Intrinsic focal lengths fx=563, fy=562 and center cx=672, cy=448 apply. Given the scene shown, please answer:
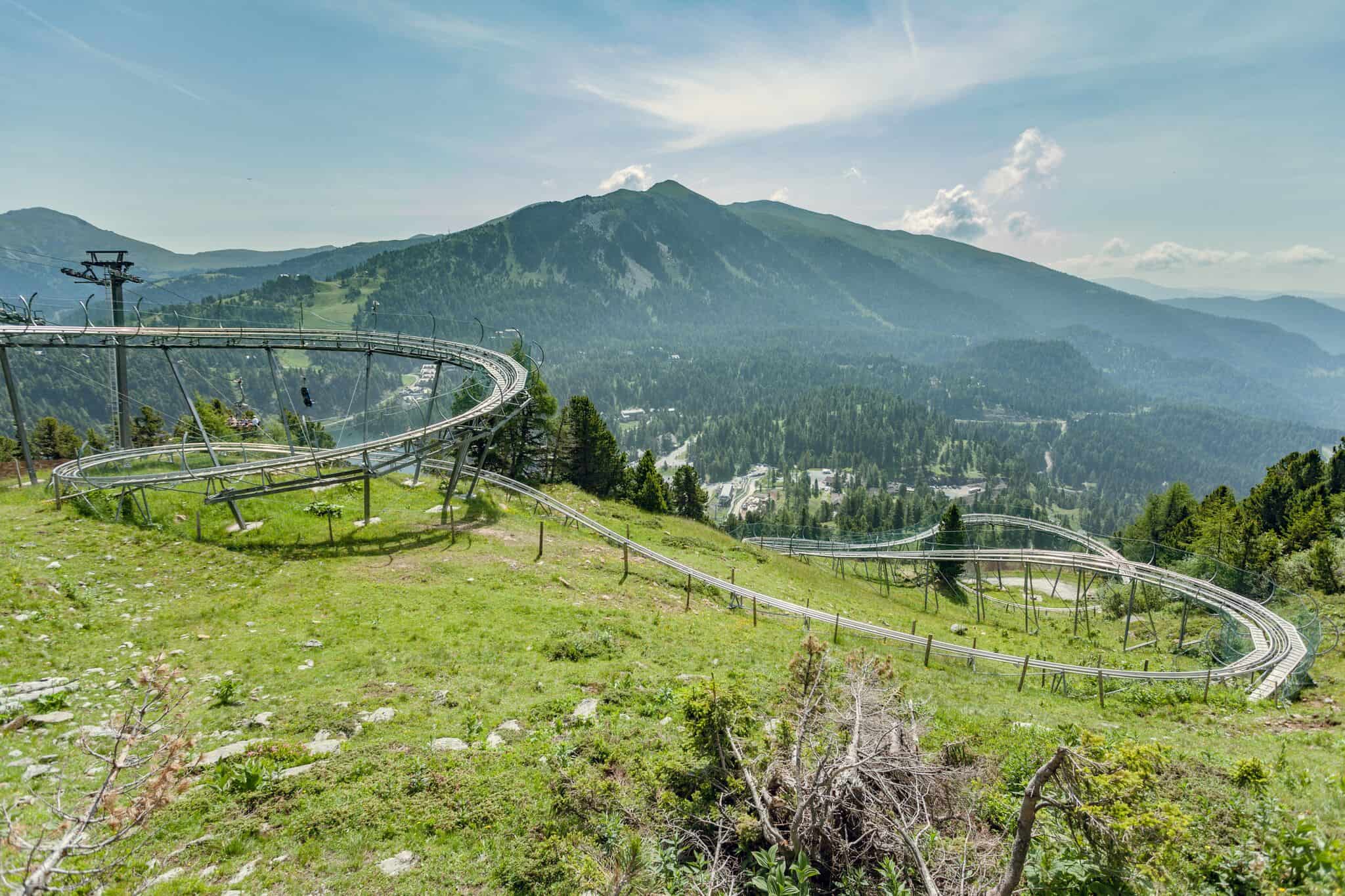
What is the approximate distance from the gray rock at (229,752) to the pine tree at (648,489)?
52613 mm

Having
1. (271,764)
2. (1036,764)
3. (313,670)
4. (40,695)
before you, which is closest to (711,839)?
(1036,764)

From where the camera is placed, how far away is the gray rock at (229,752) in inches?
472

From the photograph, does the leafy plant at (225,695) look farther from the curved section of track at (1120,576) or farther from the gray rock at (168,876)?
the curved section of track at (1120,576)

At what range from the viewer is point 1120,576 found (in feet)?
173

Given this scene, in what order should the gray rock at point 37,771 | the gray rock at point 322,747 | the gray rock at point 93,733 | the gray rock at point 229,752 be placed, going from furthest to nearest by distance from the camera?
the gray rock at point 322,747 → the gray rock at point 93,733 → the gray rock at point 229,752 → the gray rock at point 37,771

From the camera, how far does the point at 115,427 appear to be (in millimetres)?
52844

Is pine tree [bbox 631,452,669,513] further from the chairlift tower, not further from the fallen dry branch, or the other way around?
the fallen dry branch

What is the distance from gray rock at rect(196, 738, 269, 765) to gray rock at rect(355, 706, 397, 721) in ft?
6.91

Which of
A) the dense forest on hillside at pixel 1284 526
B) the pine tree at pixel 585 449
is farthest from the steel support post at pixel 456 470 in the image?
the dense forest on hillside at pixel 1284 526

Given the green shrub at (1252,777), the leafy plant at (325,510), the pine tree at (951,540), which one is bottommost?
the pine tree at (951,540)

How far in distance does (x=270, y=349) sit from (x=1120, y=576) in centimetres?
7651

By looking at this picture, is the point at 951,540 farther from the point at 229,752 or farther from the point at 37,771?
the point at 37,771

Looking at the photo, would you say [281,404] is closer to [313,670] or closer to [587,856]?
[313,670]

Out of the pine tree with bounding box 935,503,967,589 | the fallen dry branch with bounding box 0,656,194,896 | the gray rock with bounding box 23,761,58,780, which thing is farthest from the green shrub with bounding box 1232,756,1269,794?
the pine tree with bounding box 935,503,967,589
